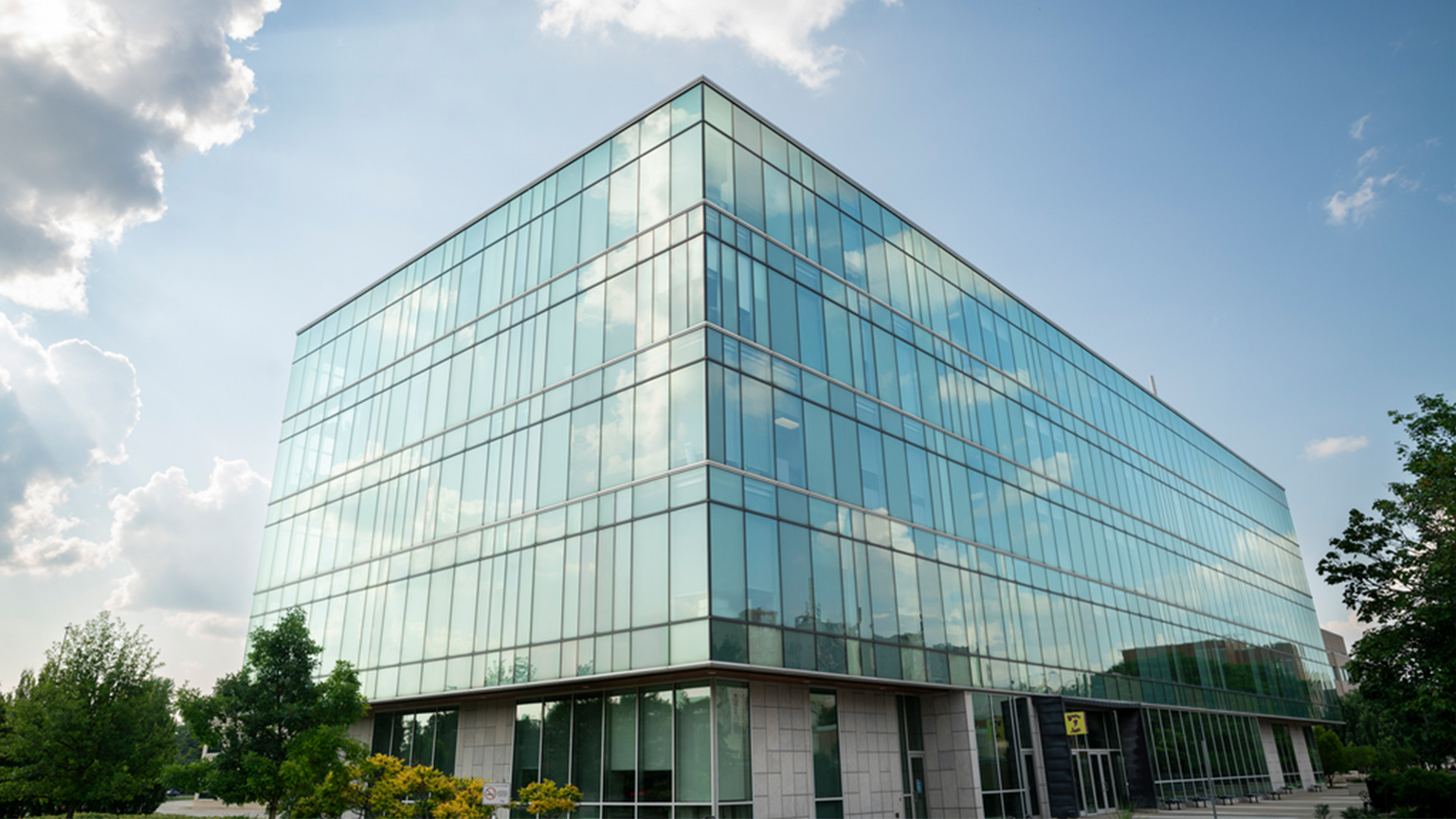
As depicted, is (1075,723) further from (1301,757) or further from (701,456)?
(1301,757)

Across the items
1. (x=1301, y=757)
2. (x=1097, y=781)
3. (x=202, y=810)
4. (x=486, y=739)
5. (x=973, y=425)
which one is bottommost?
(x=202, y=810)

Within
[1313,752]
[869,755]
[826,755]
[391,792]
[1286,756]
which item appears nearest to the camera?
[391,792]

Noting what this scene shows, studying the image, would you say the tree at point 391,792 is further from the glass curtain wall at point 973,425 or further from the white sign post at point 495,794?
the glass curtain wall at point 973,425

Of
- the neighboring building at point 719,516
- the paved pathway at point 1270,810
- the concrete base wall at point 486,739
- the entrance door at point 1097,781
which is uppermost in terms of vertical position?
the neighboring building at point 719,516

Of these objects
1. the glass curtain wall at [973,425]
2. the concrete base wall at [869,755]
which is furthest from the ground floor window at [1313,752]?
the concrete base wall at [869,755]

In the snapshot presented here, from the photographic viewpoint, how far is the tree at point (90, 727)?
29.7m

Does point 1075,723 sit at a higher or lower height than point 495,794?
higher

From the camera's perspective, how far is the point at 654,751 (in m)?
24.7

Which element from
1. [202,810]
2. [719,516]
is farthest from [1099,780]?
[202,810]

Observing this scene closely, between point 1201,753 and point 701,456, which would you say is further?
point 1201,753

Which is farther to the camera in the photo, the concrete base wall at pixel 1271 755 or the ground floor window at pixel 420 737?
the concrete base wall at pixel 1271 755

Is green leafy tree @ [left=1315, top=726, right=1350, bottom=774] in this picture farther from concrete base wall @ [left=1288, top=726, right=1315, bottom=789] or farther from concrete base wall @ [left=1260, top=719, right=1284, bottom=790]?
concrete base wall @ [left=1260, top=719, right=1284, bottom=790]

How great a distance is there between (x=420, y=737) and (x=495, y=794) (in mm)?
13253

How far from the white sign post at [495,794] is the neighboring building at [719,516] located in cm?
408
